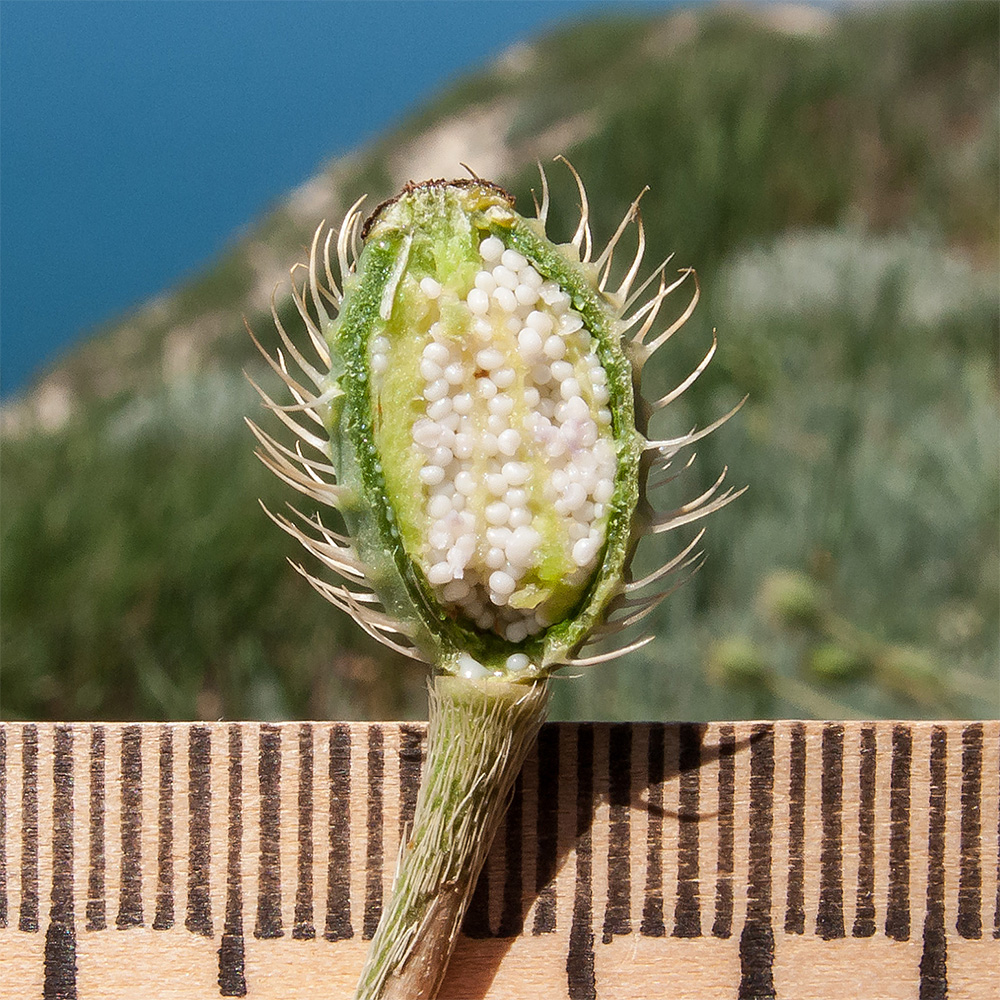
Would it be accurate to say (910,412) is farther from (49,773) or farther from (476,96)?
(476,96)

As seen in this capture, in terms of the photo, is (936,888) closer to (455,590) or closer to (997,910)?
(997,910)

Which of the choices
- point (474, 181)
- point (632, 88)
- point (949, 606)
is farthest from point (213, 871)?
point (632, 88)

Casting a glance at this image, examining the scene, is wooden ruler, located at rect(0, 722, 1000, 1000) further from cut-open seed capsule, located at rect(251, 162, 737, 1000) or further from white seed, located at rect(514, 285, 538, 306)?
white seed, located at rect(514, 285, 538, 306)

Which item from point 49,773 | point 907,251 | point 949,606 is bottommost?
point 49,773

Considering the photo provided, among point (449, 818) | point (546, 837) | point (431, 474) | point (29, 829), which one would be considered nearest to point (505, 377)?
point (431, 474)

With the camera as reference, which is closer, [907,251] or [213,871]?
[213,871]

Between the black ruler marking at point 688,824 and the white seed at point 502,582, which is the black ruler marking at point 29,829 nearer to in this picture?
the white seed at point 502,582
